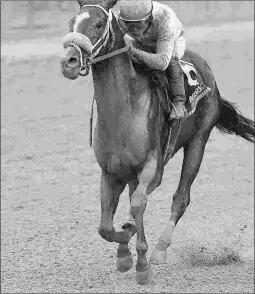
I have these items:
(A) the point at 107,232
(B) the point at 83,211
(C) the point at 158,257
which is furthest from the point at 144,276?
(B) the point at 83,211

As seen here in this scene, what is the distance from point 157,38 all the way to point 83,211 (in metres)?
6.08

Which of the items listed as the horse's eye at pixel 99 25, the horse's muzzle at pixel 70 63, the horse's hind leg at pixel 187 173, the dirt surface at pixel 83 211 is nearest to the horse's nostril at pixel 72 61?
the horse's muzzle at pixel 70 63

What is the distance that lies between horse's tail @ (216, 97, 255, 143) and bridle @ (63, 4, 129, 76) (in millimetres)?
2480

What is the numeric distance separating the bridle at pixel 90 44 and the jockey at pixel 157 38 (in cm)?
18

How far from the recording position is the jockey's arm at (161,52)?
623 cm

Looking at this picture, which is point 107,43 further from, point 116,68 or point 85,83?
point 85,83

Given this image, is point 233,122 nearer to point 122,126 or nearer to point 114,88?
point 122,126

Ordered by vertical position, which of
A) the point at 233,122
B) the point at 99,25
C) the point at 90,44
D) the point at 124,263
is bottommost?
the point at 124,263

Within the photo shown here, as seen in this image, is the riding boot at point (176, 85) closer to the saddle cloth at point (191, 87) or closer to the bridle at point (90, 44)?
the saddle cloth at point (191, 87)

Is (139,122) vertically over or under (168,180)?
over

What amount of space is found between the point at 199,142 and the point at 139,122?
1.39m

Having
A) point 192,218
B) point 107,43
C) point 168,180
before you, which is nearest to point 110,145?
point 107,43

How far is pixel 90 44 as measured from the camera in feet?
18.4

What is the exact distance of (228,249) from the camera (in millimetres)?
9930
